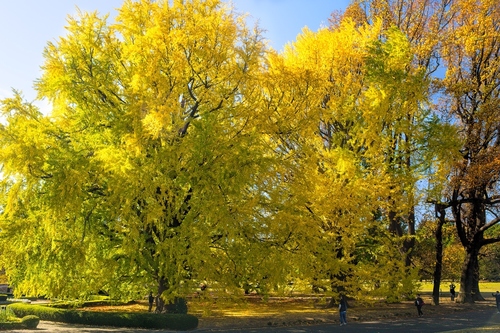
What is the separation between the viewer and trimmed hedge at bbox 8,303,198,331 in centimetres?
1496

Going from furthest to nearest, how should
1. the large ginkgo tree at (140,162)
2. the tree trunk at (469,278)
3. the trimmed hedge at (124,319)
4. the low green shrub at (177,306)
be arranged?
the tree trunk at (469,278) < the low green shrub at (177,306) < the trimmed hedge at (124,319) < the large ginkgo tree at (140,162)

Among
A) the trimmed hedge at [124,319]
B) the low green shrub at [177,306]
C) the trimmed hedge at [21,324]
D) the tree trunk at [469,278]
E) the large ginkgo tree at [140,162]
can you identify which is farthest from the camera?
the tree trunk at [469,278]

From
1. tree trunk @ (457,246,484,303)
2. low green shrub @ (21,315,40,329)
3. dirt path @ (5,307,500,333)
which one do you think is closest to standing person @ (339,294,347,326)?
dirt path @ (5,307,500,333)

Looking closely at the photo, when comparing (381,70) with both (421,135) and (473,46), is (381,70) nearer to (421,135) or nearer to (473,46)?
(421,135)

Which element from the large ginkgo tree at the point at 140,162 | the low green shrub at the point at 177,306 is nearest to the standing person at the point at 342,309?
the large ginkgo tree at the point at 140,162

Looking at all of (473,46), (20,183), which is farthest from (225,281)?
(473,46)

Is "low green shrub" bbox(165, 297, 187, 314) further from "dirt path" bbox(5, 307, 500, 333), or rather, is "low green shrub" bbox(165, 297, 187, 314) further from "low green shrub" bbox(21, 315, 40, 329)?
"low green shrub" bbox(21, 315, 40, 329)

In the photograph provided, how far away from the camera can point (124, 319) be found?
15.6 m

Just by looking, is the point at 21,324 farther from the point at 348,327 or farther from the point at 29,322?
the point at 348,327

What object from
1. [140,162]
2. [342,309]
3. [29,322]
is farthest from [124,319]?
[342,309]

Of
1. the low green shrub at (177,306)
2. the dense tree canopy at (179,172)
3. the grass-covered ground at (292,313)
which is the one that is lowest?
the grass-covered ground at (292,313)

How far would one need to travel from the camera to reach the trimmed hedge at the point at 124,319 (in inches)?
589

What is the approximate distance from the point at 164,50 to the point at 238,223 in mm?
6345

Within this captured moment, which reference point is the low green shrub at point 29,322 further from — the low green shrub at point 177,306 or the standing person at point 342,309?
the standing person at point 342,309
